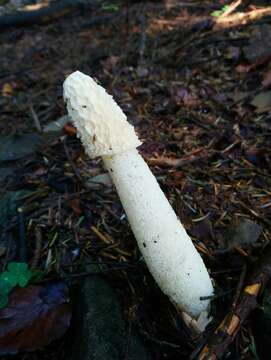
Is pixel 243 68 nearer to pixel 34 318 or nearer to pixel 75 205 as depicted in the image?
pixel 75 205

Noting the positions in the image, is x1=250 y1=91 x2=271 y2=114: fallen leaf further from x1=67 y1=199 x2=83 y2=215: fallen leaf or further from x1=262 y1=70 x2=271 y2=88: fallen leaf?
x1=67 y1=199 x2=83 y2=215: fallen leaf

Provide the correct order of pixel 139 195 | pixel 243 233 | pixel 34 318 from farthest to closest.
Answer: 1. pixel 243 233
2. pixel 34 318
3. pixel 139 195

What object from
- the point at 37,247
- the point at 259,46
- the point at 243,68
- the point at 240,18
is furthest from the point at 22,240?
the point at 240,18

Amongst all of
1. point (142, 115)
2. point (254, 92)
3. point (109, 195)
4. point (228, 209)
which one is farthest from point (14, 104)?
point (228, 209)

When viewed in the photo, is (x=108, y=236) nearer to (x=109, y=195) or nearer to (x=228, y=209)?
(x=109, y=195)

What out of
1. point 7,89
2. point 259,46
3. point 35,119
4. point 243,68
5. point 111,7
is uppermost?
point 259,46

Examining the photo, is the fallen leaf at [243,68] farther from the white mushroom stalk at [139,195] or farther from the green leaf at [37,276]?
the green leaf at [37,276]
